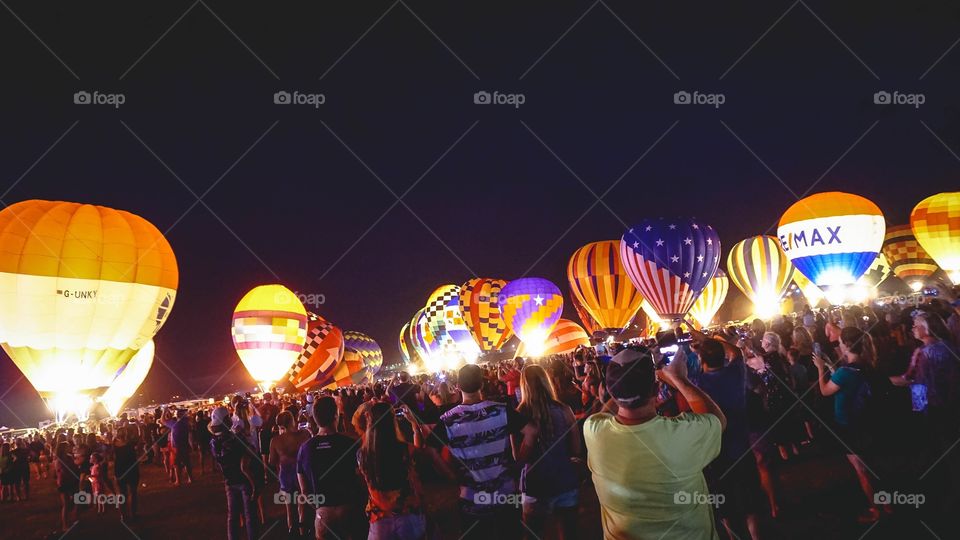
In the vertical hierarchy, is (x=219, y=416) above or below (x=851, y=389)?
above

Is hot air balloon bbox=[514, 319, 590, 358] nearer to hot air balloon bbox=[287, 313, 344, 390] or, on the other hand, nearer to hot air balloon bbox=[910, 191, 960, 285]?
hot air balloon bbox=[287, 313, 344, 390]

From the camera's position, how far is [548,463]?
3.85 metres

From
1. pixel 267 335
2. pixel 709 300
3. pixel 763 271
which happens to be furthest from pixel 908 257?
pixel 267 335

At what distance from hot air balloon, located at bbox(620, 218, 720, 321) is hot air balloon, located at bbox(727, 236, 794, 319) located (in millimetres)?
9132

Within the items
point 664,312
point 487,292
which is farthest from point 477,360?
point 664,312

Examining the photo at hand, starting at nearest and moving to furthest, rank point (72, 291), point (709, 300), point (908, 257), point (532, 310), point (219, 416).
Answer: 1. point (219, 416)
2. point (72, 291)
3. point (532, 310)
4. point (709, 300)
5. point (908, 257)

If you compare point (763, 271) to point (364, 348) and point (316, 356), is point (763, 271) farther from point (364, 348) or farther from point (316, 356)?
point (364, 348)

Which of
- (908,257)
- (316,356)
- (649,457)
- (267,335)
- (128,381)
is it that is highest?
(908,257)

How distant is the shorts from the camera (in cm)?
389

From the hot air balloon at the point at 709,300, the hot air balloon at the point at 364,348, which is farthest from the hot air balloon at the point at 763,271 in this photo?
the hot air balloon at the point at 364,348

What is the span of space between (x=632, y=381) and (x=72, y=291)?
56.7 ft

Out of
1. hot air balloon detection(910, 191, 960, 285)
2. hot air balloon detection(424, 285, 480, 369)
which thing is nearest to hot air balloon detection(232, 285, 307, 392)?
hot air balloon detection(424, 285, 480, 369)

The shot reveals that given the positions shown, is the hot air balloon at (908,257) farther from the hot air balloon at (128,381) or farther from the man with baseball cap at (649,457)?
the hot air balloon at (128,381)

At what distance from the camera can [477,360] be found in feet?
135
